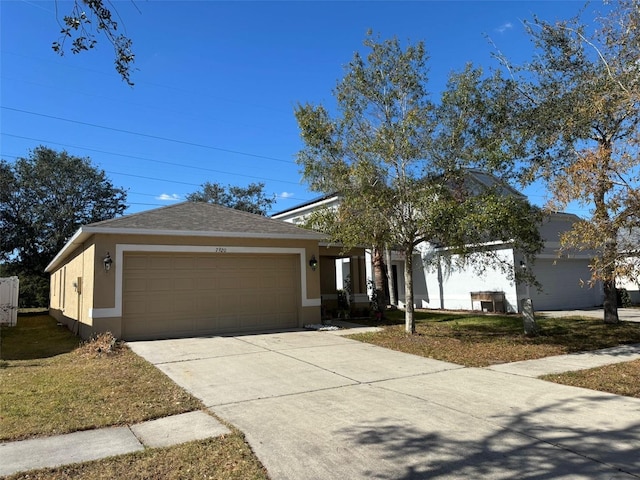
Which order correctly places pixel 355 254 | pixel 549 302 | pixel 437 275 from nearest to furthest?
1. pixel 355 254
2. pixel 549 302
3. pixel 437 275

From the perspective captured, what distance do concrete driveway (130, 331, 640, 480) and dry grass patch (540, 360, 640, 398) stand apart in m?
0.34

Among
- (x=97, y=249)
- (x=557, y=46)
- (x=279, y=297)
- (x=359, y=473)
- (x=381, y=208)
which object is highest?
(x=557, y=46)

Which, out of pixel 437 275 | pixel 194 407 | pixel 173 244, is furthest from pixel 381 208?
pixel 437 275

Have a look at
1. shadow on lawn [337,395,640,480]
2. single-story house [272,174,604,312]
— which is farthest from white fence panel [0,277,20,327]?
shadow on lawn [337,395,640,480]

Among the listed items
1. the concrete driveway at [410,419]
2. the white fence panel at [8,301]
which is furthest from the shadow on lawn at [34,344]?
the concrete driveway at [410,419]

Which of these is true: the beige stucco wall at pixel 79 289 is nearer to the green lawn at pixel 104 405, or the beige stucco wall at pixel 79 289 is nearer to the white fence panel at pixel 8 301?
the green lawn at pixel 104 405

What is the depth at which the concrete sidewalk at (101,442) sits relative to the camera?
13.8ft

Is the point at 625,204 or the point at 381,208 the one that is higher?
the point at 381,208

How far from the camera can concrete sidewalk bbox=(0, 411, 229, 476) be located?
13.8 feet

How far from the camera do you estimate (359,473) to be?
152 inches

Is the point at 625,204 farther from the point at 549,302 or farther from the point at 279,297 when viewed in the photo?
the point at 549,302

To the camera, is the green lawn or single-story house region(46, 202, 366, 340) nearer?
the green lawn

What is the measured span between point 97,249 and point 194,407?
7.03m

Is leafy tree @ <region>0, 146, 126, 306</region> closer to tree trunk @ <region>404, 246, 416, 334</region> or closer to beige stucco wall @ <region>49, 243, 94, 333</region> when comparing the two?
beige stucco wall @ <region>49, 243, 94, 333</region>
